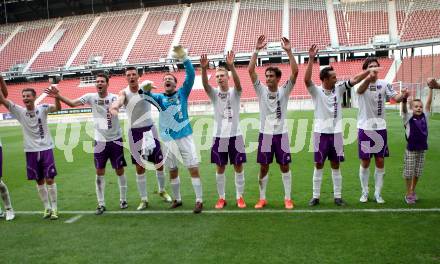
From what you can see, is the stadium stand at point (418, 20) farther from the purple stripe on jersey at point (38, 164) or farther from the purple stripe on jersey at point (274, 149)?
the purple stripe on jersey at point (38, 164)

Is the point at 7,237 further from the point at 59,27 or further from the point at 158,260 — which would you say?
the point at 59,27

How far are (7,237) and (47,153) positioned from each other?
1.31m

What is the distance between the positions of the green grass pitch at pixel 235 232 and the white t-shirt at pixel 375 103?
3.87 feet

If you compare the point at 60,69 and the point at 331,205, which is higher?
the point at 60,69

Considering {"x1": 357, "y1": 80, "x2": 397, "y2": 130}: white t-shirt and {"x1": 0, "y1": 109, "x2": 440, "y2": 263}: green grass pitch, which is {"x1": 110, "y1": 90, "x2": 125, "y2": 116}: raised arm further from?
{"x1": 357, "y1": 80, "x2": 397, "y2": 130}: white t-shirt

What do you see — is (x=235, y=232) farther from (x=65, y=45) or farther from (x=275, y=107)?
(x=65, y=45)

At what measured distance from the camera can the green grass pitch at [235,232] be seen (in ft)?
14.1

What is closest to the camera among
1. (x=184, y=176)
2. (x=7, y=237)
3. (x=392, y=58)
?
(x=7, y=237)

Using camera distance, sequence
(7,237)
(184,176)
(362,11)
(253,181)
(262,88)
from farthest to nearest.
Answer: (362,11) → (184,176) → (253,181) → (262,88) → (7,237)

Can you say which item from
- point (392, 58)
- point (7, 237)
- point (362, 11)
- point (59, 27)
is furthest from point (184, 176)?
point (59, 27)

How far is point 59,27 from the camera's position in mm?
43125

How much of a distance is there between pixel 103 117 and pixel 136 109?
0.53 meters

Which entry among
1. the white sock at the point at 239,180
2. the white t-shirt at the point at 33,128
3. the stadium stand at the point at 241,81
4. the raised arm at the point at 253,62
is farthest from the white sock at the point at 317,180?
the stadium stand at the point at 241,81

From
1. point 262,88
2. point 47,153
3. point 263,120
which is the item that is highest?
point 262,88
